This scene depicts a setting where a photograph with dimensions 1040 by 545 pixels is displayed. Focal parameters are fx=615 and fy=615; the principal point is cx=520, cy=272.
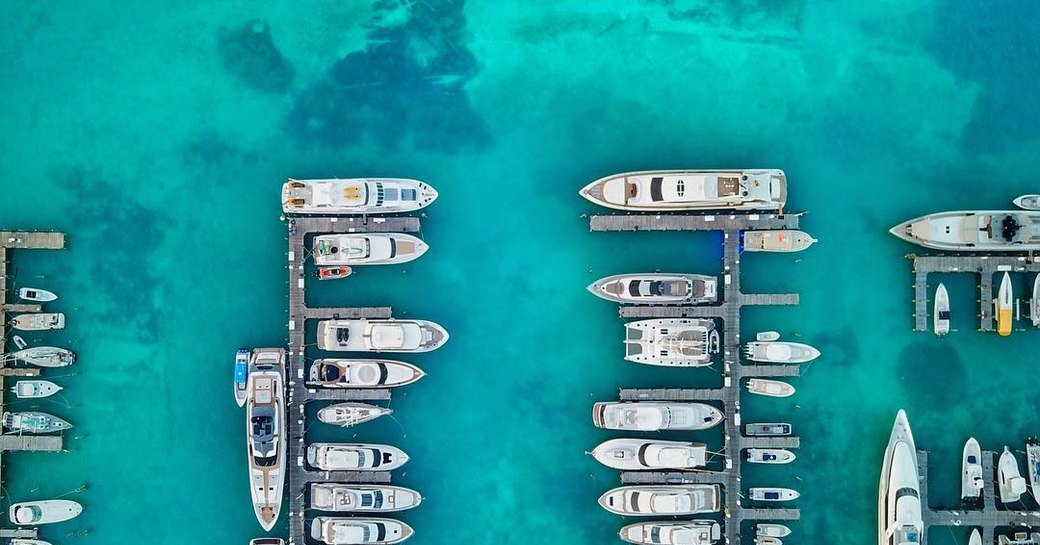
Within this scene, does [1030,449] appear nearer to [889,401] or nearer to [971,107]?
[889,401]

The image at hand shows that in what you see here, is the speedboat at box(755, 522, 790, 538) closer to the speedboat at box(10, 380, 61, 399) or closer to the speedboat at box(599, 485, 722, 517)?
the speedboat at box(599, 485, 722, 517)

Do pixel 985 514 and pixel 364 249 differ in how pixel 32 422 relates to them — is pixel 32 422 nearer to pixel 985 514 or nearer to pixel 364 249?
pixel 364 249

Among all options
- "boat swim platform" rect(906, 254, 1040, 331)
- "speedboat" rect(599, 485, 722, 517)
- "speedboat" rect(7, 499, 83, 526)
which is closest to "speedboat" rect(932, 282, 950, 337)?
"boat swim platform" rect(906, 254, 1040, 331)

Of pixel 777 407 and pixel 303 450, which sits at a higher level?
pixel 777 407

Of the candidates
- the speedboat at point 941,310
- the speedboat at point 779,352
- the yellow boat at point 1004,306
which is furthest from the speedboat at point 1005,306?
the speedboat at point 779,352

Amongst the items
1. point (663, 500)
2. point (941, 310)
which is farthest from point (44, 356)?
point (941, 310)

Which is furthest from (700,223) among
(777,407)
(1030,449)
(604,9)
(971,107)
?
(1030,449)
